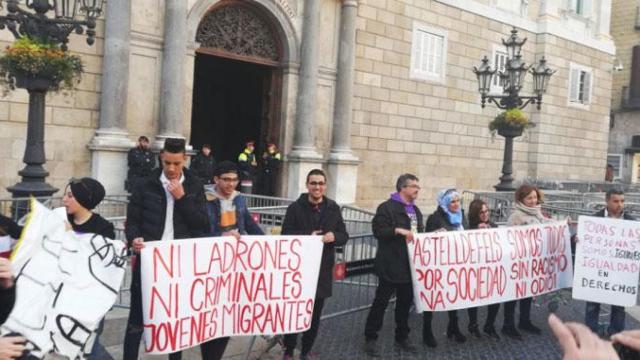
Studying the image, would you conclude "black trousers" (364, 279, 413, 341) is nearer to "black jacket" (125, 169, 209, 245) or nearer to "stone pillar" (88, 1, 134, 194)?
"black jacket" (125, 169, 209, 245)

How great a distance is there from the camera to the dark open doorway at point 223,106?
19.7 meters

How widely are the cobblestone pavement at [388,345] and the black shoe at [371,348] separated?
62 millimetres

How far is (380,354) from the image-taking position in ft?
18.8

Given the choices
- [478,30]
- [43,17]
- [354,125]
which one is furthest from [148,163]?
[478,30]

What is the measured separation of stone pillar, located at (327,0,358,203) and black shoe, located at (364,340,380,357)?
33.3ft

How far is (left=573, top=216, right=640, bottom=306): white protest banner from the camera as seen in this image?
6180mm

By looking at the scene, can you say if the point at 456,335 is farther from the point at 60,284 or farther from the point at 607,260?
the point at 60,284

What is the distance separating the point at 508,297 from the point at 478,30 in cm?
1538

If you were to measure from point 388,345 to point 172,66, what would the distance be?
8827mm

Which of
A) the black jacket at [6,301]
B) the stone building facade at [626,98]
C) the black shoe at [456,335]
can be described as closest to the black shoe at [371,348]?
the black shoe at [456,335]

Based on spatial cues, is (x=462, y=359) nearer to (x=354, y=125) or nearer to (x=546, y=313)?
(x=546, y=313)

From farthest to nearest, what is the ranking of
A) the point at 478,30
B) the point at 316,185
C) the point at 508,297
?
the point at 478,30
the point at 508,297
the point at 316,185

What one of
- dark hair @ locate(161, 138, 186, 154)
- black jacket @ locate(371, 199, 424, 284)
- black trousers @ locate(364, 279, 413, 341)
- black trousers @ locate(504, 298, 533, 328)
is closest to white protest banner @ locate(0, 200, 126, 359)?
dark hair @ locate(161, 138, 186, 154)

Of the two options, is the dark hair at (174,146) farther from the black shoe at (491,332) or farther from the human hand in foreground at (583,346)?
the black shoe at (491,332)
